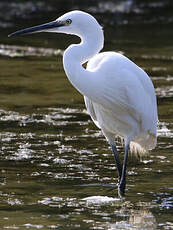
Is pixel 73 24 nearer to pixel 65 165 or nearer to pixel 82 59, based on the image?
pixel 82 59

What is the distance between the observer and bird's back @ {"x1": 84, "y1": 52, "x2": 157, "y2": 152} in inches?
238

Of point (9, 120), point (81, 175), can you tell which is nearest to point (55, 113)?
point (9, 120)

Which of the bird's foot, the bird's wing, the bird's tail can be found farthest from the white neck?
the bird's tail

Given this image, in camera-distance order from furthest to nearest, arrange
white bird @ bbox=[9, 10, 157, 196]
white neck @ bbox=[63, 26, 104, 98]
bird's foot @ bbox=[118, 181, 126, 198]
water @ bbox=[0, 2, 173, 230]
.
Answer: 1. bird's foot @ bbox=[118, 181, 126, 198]
2. white bird @ bbox=[9, 10, 157, 196]
3. white neck @ bbox=[63, 26, 104, 98]
4. water @ bbox=[0, 2, 173, 230]

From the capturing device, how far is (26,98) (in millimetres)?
10367

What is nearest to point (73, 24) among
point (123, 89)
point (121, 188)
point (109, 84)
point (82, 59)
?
point (82, 59)

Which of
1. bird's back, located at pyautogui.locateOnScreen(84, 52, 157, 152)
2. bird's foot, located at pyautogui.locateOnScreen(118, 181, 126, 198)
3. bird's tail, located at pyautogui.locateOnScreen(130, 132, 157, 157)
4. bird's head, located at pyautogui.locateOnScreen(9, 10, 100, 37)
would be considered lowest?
bird's foot, located at pyautogui.locateOnScreen(118, 181, 126, 198)

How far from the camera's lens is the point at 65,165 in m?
7.05

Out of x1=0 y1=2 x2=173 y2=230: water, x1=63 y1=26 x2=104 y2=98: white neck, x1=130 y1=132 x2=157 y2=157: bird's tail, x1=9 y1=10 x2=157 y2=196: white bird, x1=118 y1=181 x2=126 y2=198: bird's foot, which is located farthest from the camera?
x1=130 y1=132 x2=157 y2=157: bird's tail

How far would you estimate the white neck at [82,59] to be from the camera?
18.5 ft

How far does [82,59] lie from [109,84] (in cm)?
39

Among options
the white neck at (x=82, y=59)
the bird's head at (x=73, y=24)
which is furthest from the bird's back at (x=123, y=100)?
the bird's head at (x=73, y=24)

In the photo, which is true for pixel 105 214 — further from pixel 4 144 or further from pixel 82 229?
pixel 4 144

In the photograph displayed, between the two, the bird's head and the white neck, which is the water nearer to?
the white neck
